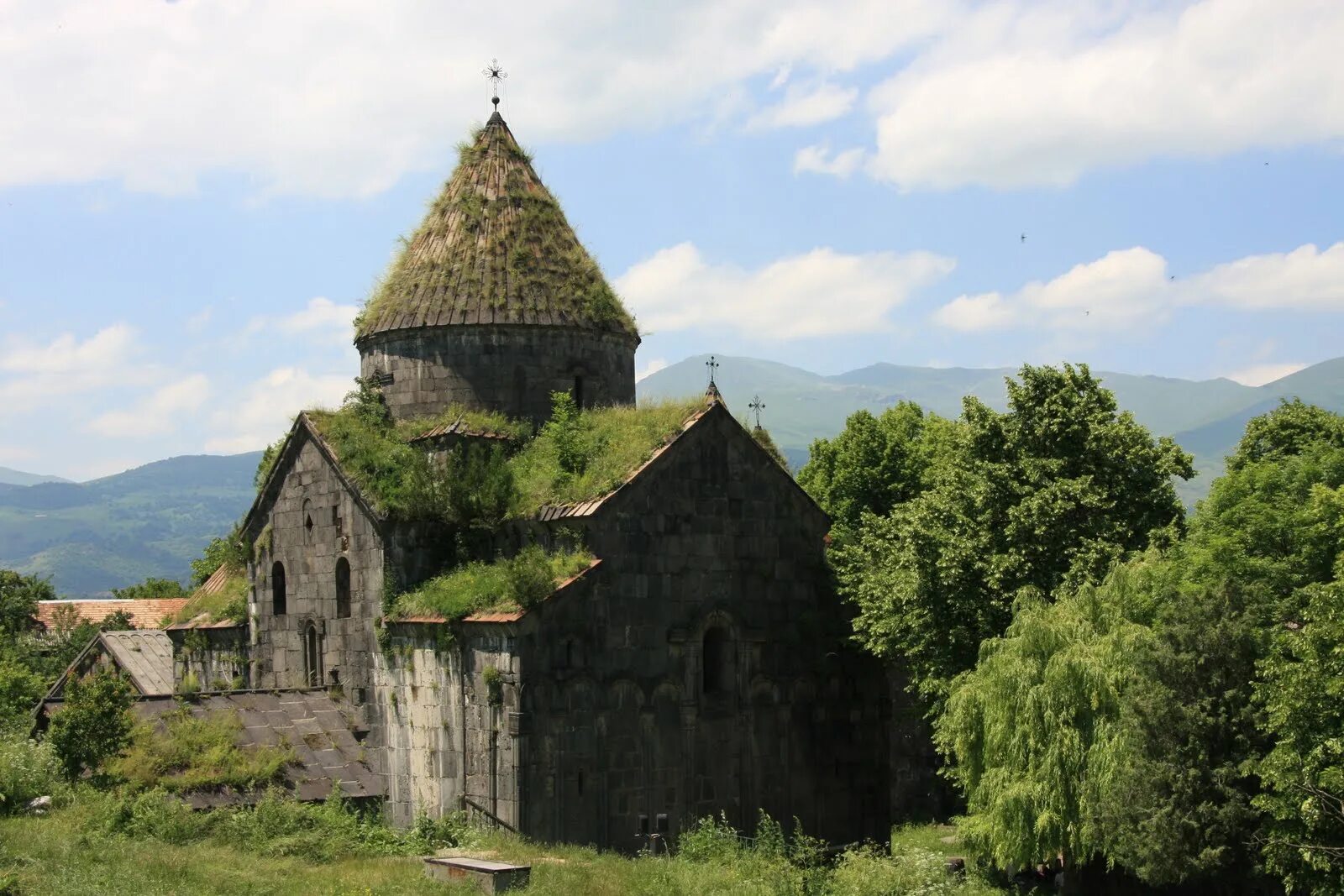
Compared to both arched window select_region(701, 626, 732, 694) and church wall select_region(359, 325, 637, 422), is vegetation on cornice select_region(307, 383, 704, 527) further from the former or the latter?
arched window select_region(701, 626, 732, 694)

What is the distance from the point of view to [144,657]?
33625 millimetres

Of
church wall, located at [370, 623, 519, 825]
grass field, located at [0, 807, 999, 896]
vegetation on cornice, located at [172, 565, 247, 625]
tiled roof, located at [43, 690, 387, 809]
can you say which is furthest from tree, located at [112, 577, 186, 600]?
grass field, located at [0, 807, 999, 896]

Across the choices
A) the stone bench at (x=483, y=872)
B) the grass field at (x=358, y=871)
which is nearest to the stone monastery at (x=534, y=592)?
the grass field at (x=358, y=871)

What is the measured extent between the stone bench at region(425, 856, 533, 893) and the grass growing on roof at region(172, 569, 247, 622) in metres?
10.8

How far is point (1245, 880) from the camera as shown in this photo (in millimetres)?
20656

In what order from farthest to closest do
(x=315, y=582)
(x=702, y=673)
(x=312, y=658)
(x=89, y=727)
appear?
(x=312, y=658) → (x=315, y=582) → (x=702, y=673) → (x=89, y=727)

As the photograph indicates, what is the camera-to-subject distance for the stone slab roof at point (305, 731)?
23.7 meters

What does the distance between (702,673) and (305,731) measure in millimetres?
6603

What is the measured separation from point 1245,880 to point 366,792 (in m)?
13.2

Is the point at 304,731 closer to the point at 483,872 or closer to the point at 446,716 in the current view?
the point at 446,716

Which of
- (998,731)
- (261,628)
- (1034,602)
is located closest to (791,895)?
(998,731)

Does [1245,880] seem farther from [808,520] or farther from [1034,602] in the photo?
[808,520]

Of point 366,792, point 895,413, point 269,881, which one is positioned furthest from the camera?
point 895,413

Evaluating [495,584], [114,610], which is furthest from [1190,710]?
[114,610]
